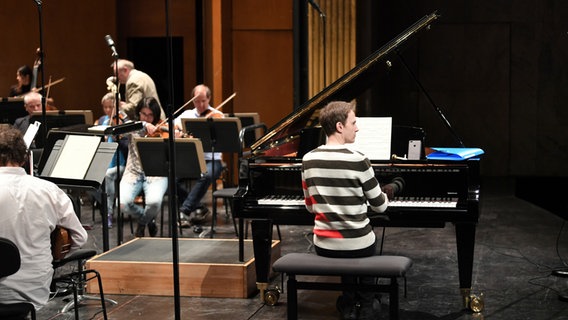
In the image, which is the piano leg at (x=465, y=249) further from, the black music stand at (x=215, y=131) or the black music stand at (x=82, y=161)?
the black music stand at (x=215, y=131)

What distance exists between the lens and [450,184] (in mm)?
4918

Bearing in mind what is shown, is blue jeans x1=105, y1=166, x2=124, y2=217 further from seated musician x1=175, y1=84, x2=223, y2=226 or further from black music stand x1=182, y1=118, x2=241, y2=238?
black music stand x1=182, y1=118, x2=241, y2=238

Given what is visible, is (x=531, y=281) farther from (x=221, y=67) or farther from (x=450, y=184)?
(x=221, y=67)

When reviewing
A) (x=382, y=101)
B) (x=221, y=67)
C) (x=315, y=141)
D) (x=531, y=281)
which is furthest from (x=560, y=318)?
(x=382, y=101)

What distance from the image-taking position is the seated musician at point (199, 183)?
7469mm

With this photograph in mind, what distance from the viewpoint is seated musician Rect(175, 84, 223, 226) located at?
7.47 m

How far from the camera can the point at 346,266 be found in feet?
13.1

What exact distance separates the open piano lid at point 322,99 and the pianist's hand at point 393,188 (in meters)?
0.68

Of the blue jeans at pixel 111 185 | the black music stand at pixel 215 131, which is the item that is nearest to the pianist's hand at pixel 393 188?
the black music stand at pixel 215 131

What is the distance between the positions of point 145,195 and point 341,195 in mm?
3101

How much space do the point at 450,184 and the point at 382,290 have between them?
3.57 ft

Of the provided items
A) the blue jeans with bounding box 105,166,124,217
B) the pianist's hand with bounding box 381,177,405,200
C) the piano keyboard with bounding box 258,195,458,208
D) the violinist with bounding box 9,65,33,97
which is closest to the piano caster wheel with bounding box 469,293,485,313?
the piano keyboard with bounding box 258,195,458,208

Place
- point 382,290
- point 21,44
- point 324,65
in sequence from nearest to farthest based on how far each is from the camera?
point 382,290 → point 324,65 → point 21,44

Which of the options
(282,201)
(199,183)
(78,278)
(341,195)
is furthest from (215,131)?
(341,195)
